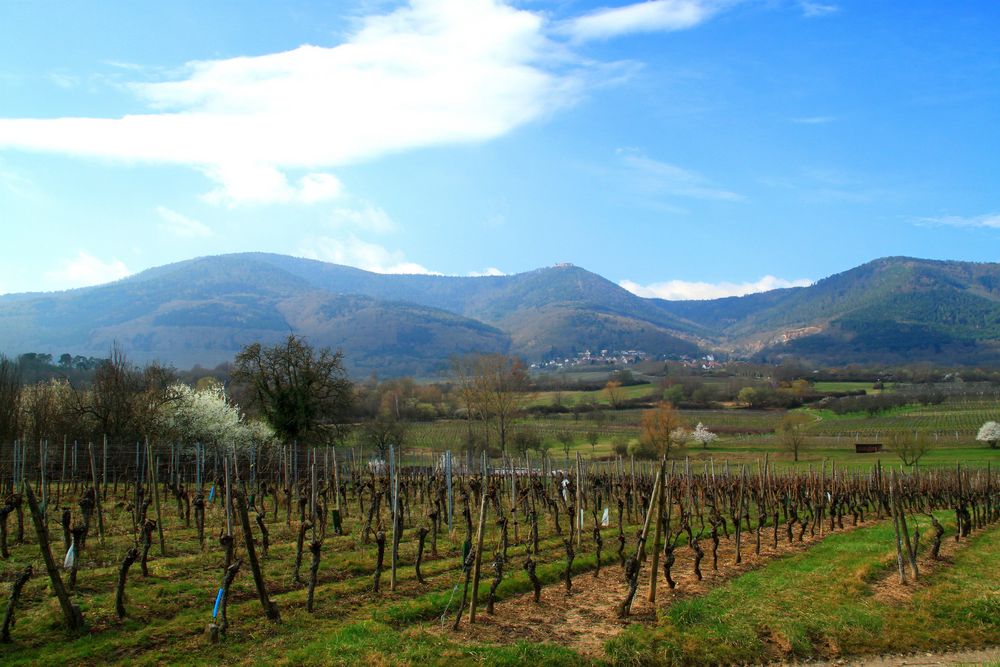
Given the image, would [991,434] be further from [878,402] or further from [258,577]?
[258,577]

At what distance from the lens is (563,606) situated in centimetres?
1267

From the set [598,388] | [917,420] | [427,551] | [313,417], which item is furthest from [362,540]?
[598,388]

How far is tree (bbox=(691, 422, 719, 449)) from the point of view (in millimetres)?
72812

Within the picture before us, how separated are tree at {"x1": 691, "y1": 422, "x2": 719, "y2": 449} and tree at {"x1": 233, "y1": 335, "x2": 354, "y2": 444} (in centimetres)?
4096

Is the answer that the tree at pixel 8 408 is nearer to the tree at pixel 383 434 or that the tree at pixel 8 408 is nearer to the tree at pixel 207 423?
the tree at pixel 207 423

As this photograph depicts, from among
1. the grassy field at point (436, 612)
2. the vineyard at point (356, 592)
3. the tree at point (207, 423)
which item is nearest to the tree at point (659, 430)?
the tree at point (207, 423)

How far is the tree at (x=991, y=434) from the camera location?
224 ft

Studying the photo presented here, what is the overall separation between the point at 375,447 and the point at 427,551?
3566 centimetres

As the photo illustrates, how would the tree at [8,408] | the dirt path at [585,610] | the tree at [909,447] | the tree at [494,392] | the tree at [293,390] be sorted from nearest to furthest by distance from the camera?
the dirt path at [585,610]
the tree at [8,408]
the tree at [293,390]
the tree at [909,447]
the tree at [494,392]

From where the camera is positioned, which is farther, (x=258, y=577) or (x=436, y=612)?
(x=436, y=612)

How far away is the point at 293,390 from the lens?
1660 inches

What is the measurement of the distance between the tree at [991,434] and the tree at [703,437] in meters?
23.9

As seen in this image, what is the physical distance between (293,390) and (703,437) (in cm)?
4468

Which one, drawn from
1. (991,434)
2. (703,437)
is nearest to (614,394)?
(703,437)
